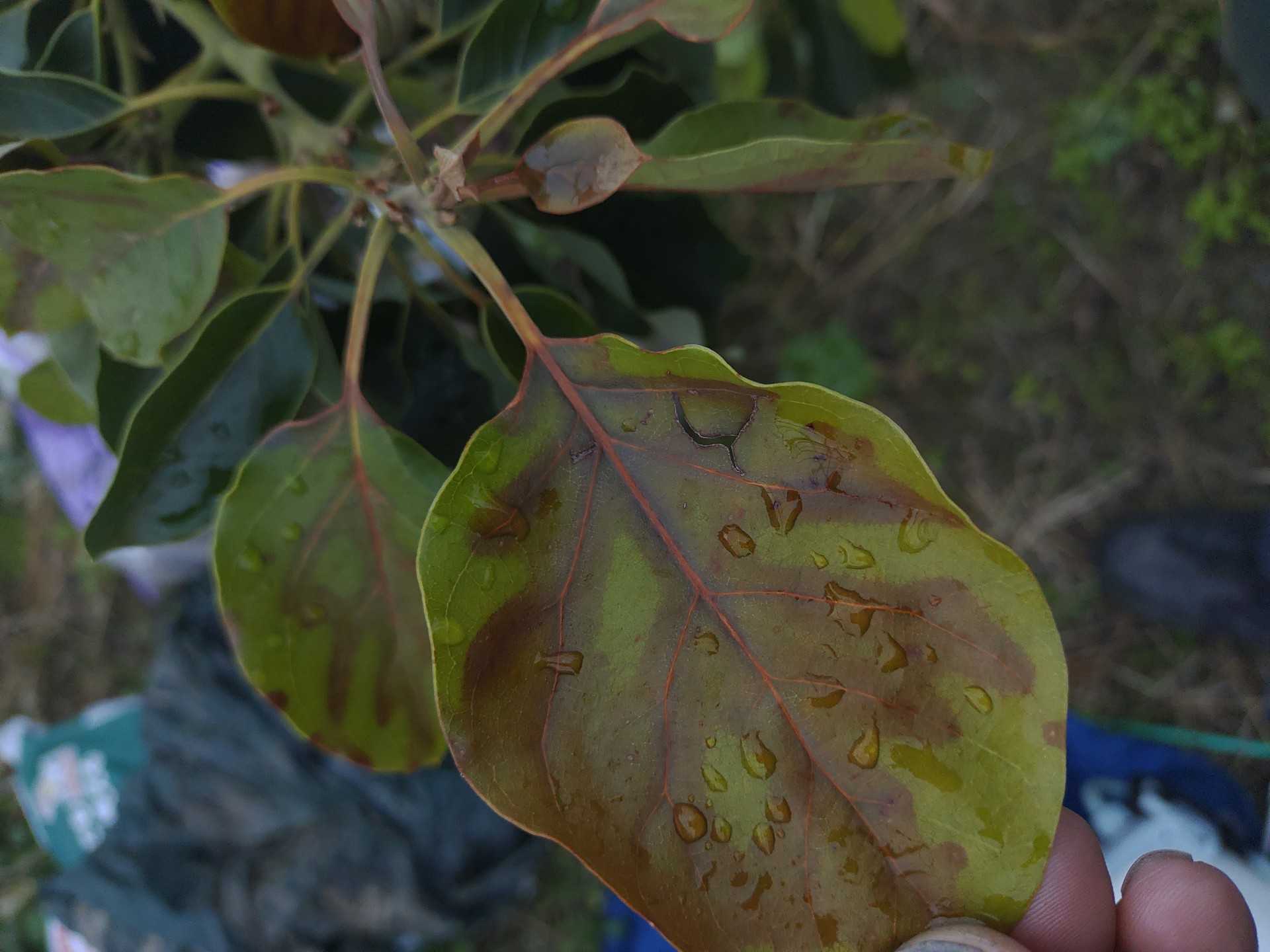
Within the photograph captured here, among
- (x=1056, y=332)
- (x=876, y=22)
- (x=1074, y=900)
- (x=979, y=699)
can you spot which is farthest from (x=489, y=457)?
(x=1056, y=332)

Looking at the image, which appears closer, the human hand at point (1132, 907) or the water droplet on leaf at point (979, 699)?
the water droplet on leaf at point (979, 699)

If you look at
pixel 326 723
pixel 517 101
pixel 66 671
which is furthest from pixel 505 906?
pixel 517 101

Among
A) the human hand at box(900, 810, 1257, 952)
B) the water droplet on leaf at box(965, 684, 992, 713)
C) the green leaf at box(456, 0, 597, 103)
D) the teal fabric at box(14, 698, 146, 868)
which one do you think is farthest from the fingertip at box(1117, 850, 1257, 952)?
the teal fabric at box(14, 698, 146, 868)

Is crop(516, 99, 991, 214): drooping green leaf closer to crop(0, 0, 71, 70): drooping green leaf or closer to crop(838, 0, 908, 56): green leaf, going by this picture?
crop(0, 0, 71, 70): drooping green leaf

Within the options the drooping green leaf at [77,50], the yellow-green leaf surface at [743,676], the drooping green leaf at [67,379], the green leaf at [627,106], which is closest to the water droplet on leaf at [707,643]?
the yellow-green leaf surface at [743,676]

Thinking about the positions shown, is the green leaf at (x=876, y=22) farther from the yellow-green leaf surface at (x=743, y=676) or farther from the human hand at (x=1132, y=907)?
the human hand at (x=1132, y=907)

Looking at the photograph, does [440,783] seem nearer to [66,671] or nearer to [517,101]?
[66,671]
